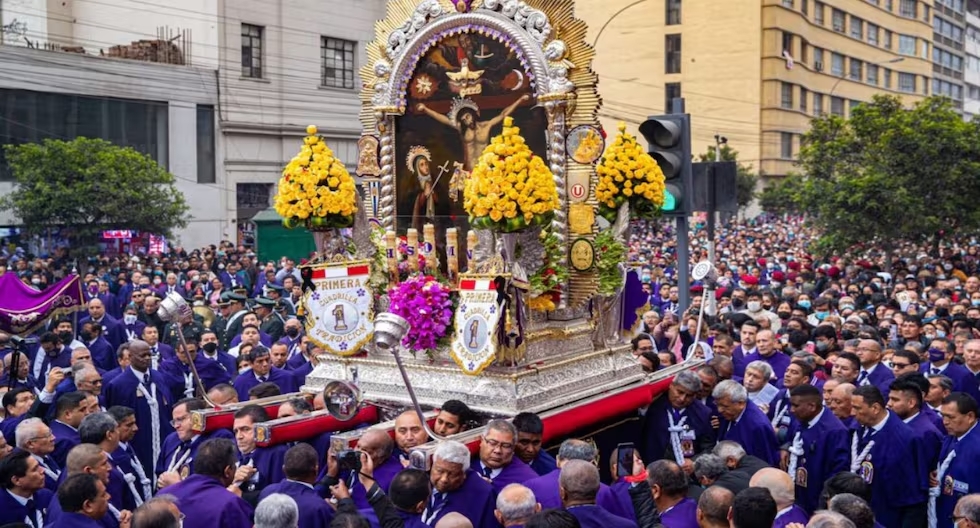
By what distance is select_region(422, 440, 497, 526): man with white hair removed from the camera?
6387 millimetres

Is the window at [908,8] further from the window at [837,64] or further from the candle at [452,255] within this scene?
the candle at [452,255]

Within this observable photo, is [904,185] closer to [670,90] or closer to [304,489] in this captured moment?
[304,489]

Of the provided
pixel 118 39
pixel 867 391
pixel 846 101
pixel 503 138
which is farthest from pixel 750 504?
pixel 846 101

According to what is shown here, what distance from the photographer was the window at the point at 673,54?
2174 inches

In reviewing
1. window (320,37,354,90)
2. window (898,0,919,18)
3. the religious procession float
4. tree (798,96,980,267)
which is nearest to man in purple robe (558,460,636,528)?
the religious procession float

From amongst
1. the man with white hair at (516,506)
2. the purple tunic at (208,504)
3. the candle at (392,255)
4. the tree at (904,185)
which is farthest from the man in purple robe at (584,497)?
the tree at (904,185)

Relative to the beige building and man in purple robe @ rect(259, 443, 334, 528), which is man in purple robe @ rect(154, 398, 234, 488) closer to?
man in purple robe @ rect(259, 443, 334, 528)

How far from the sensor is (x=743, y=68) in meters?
53.4

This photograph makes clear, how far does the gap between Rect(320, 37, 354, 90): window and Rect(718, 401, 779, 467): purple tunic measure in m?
28.4

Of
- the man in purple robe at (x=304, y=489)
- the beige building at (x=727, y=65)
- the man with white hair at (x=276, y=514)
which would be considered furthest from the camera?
the beige building at (x=727, y=65)

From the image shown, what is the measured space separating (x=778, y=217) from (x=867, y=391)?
155 ft

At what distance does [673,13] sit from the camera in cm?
5512

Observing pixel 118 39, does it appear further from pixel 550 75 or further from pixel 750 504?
pixel 750 504

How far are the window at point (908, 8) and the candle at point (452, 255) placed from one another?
68.3 metres
